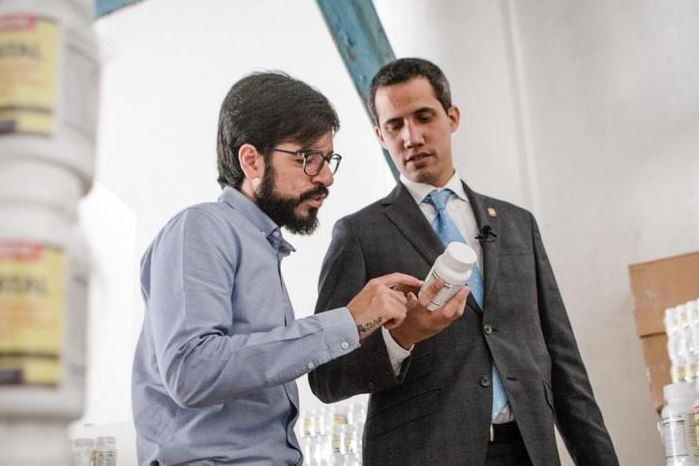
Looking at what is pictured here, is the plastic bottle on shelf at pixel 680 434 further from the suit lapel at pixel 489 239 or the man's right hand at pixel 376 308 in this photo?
the man's right hand at pixel 376 308

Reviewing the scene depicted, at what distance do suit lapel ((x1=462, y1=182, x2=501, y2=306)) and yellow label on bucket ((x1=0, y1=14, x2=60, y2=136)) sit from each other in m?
1.51

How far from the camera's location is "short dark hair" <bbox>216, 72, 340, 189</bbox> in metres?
1.76

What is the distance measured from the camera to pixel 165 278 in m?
1.46

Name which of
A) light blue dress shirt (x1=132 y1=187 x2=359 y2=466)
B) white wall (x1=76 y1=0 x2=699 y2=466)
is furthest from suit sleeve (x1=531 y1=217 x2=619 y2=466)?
white wall (x1=76 y1=0 x2=699 y2=466)

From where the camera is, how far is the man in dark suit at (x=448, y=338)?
1.82 m

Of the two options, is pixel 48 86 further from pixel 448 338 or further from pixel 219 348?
pixel 448 338

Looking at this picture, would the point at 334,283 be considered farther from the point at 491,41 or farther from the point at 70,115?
the point at 491,41

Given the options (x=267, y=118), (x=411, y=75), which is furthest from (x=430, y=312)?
(x=411, y=75)

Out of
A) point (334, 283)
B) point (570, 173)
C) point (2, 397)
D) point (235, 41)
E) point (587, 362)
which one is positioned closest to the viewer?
point (2, 397)

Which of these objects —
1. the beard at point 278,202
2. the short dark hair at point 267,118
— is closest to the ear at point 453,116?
the short dark hair at point 267,118

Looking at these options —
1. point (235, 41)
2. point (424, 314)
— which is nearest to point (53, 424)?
point (424, 314)

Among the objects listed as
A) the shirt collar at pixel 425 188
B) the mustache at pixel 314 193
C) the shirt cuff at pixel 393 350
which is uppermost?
the shirt collar at pixel 425 188

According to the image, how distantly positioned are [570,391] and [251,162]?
928 mm

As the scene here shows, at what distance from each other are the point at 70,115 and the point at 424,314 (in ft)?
3.82
